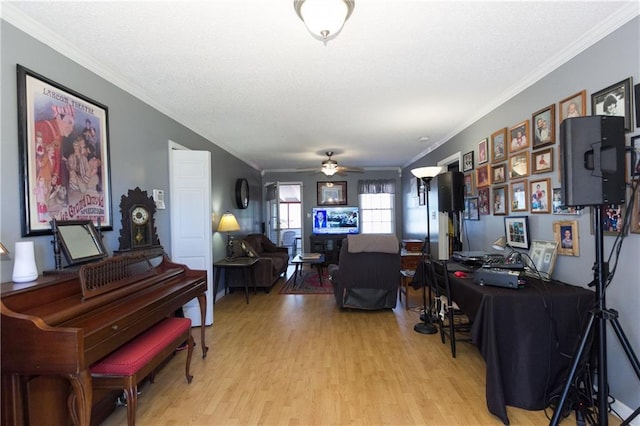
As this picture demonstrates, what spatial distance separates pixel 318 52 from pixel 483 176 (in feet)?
7.52

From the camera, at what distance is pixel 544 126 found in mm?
2418

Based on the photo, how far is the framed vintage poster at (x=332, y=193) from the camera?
786 centimetres

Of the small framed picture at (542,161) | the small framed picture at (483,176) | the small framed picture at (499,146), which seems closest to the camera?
the small framed picture at (542,161)

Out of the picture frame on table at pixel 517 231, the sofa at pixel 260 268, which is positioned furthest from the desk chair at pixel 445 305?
the sofa at pixel 260 268

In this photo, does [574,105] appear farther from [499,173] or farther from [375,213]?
[375,213]

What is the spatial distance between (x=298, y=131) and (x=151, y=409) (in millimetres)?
3422

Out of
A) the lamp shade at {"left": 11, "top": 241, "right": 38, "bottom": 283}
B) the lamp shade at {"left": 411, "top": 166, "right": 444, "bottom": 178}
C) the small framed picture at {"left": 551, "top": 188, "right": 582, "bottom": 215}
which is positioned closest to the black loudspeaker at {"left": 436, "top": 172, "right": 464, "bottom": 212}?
the lamp shade at {"left": 411, "top": 166, "right": 444, "bottom": 178}

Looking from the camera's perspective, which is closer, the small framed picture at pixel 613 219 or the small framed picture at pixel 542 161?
the small framed picture at pixel 613 219

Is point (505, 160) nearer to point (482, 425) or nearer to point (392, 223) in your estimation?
point (482, 425)

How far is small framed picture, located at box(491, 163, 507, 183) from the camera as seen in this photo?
2.96 metres

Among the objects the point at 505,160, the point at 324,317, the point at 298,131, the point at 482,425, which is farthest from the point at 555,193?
the point at 298,131

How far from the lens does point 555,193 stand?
2320mm

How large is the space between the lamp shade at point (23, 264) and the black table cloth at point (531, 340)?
2.60 metres

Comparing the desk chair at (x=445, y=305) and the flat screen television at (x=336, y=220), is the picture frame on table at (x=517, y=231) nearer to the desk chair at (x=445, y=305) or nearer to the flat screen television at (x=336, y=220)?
the desk chair at (x=445, y=305)
